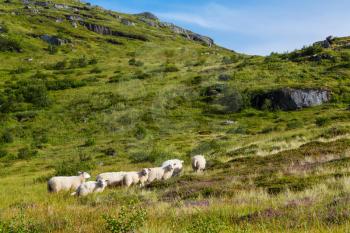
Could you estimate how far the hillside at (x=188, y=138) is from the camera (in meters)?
10.8

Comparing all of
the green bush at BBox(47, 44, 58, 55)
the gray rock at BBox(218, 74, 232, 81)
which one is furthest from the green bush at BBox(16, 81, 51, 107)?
the green bush at BBox(47, 44, 58, 55)

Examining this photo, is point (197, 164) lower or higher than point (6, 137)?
higher

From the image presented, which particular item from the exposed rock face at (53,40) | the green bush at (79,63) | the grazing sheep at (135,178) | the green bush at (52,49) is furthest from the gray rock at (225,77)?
the exposed rock face at (53,40)

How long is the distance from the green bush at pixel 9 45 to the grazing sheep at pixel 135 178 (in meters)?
125

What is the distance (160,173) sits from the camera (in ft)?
80.2

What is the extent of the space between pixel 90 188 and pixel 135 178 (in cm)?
336

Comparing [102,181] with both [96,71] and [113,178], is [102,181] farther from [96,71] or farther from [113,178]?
[96,71]

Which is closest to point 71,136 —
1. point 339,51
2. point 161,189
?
point 161,189

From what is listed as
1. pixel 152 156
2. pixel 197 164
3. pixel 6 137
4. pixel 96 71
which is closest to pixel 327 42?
pixel 96 71

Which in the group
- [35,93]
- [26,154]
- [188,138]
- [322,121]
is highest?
[35,93]

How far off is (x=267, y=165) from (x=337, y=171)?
5.59m

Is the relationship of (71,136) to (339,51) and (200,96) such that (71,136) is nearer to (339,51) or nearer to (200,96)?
(200,96)

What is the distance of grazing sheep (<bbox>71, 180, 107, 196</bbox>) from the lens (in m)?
19.3

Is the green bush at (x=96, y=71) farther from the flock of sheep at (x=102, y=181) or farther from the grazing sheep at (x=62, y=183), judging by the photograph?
the grazing sheep at (x=62, y=183)
